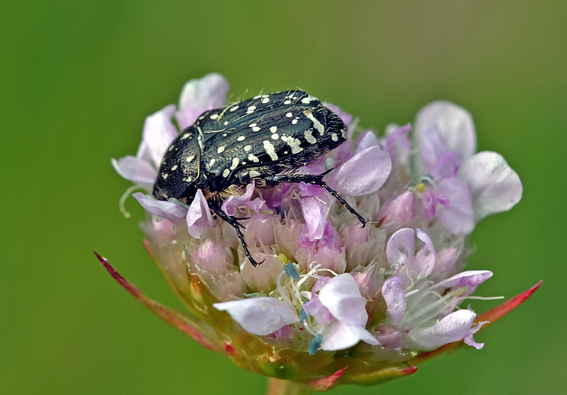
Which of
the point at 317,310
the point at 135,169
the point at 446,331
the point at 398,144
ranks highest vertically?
the point at 135,169

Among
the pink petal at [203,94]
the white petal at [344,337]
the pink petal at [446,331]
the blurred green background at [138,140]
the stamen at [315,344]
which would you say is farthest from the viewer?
the blurred green background at [138,140]


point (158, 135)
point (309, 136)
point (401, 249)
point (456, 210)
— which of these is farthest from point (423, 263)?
point (158, 135)

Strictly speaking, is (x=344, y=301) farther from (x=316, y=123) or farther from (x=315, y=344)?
(x=316, y=123)

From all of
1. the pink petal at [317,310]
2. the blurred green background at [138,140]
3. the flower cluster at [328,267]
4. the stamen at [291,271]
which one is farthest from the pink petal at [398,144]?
the blurred green background at [138,140]

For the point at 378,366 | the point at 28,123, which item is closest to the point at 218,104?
the point at 378,366

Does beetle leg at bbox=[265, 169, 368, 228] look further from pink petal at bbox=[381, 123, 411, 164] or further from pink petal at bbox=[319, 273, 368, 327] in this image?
pink petal at bbox=[381, 123, 411, 164]

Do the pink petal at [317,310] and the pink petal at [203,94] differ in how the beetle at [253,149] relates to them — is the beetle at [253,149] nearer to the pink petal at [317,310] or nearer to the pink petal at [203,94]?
the pink petal at [317,310]

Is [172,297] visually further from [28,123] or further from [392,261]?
[392,261]
